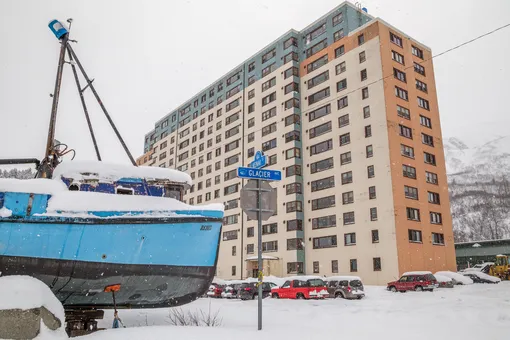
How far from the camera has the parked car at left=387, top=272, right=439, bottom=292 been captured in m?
28.8

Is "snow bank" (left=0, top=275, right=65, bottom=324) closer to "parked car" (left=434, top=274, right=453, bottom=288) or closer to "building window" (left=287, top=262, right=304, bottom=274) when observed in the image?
"parked car" (left=434, top=274, right=453, bottom=288)

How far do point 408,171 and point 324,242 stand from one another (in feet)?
37.9

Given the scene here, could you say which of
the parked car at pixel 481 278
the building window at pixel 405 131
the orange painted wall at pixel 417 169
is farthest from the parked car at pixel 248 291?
the building window at pixel 405 131

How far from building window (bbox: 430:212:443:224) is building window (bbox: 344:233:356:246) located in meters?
8.27

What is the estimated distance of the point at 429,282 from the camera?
28.7 meters

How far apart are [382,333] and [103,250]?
21.0 ft

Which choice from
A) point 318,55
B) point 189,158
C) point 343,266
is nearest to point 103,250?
point 343,266

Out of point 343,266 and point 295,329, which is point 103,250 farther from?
point 343,266

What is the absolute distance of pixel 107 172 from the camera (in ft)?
34.4

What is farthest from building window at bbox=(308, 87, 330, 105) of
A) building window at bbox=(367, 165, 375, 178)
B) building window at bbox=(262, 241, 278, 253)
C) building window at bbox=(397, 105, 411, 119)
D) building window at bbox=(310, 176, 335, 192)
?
building window at bbox=(262, 241, 278, 253)

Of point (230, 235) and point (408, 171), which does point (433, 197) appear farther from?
point (230, 235)

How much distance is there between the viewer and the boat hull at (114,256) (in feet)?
29.4

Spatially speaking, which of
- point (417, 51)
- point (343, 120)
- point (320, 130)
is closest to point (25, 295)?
point (343, 120)

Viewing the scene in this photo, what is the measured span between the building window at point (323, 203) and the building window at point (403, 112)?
11196mm
